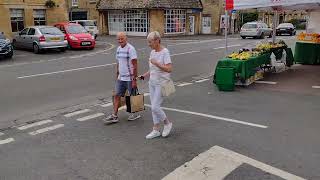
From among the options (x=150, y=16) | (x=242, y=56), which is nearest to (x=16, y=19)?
(x=150, y=16)

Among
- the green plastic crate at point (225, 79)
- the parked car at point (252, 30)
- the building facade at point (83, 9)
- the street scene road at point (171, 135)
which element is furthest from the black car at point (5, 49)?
the building facade at point (83, 9)

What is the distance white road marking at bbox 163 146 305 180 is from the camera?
5.10 meters

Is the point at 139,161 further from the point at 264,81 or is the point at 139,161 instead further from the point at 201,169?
the point at 264,81

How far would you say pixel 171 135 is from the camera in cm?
683

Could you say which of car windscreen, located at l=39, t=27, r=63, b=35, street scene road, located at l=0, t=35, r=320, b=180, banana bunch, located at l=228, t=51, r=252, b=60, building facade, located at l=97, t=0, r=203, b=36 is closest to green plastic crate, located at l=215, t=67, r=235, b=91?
street scene road, located at l=0, t=35, r=320, b=180

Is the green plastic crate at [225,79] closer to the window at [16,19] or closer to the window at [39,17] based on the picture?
the window at [16,19]

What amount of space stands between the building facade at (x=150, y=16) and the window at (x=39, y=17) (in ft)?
37.1

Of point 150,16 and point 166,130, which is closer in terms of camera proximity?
point 166,130

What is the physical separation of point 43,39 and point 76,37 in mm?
2589

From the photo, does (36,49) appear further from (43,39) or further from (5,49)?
(5,49)

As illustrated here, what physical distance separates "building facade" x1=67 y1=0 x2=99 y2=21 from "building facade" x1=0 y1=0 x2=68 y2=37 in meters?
14.2

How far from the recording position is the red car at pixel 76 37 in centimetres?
2425

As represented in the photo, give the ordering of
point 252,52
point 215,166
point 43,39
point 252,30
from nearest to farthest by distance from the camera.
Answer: point 215,166 < point 252,52 < point 43,39 < point 252,30

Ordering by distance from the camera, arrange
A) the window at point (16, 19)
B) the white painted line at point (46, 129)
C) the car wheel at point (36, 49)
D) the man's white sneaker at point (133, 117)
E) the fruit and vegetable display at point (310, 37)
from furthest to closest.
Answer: the window at point (16, 19) < the car wheel at point (36, 49) < the fruit and vegetable display at point (310, 37) < the man's white sneaker at point (133, 117) < the white painted line at point (46, 129)
